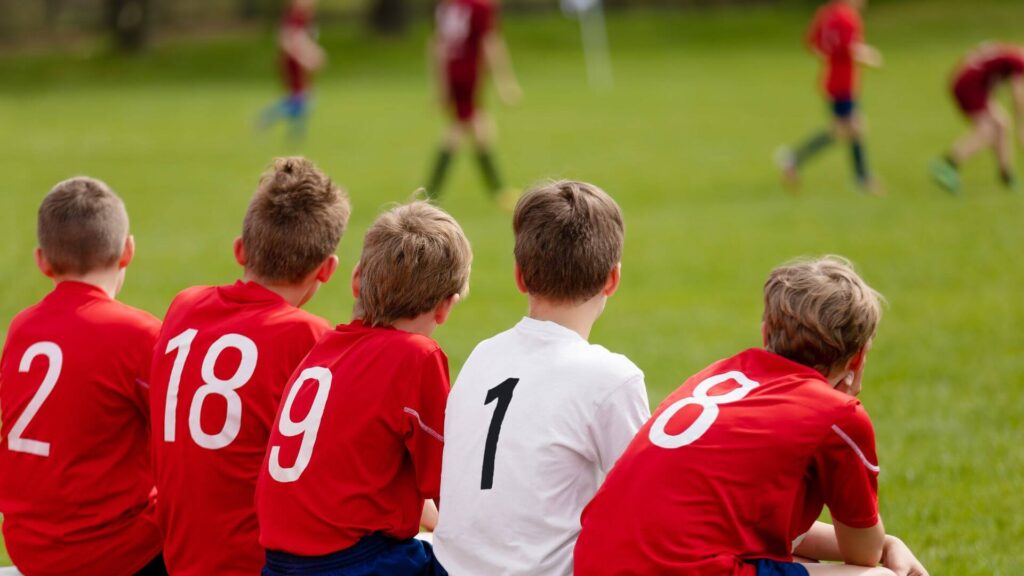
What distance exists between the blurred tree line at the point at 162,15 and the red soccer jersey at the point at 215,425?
3229 cm

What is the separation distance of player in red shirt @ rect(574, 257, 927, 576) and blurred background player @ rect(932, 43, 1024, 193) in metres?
9.94

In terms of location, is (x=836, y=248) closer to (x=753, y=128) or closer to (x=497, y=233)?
(x=497, y=233)

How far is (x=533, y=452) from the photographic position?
9.91ft

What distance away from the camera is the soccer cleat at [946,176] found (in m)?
12.3

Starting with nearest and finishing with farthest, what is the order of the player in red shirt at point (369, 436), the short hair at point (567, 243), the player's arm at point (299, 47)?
the player in red shirt at point (369, 436) < the short hair at point (567, 243) < the player's arm at point (299, 47)

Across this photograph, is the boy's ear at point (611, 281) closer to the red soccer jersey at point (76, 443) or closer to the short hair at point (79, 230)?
the red soccer jersey at point (76, 443)

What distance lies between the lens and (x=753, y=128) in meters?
18.6

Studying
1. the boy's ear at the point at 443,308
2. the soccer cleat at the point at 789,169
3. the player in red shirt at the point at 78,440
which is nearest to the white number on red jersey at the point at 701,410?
the boy's ear at the point at 443,308

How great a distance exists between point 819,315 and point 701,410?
0.42m

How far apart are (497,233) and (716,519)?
8.19m

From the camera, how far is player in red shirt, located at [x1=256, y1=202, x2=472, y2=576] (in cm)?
313

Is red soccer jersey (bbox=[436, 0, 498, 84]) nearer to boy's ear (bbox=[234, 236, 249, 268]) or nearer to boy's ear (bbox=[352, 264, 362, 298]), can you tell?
boy's ear (bbox=[234, 236, 249, 268])

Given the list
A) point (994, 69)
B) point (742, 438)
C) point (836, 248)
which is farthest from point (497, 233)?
point (742, 438)

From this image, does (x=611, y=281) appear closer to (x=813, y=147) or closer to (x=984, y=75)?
(x=813, y=147)
